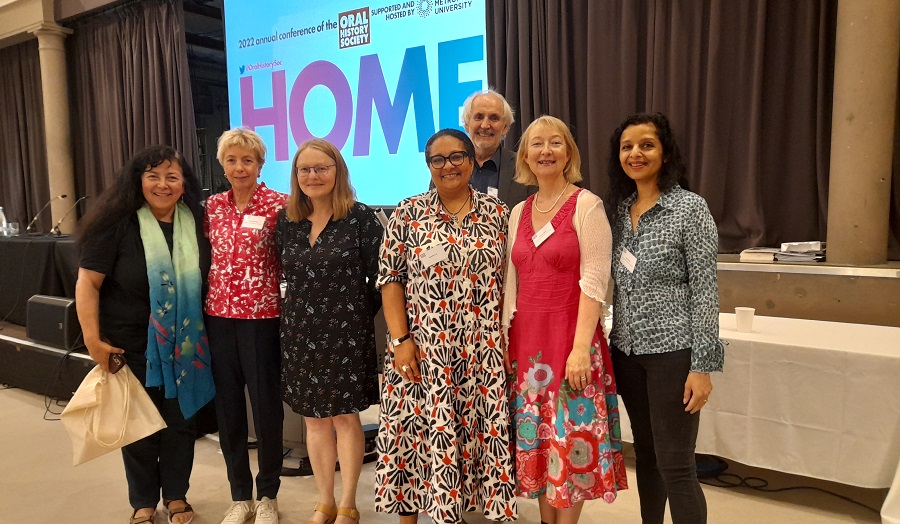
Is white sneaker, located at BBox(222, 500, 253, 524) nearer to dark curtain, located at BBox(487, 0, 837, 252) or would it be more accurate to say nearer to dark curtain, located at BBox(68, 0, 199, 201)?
dark curtain, located at BBox(487, 0, 837, 252)

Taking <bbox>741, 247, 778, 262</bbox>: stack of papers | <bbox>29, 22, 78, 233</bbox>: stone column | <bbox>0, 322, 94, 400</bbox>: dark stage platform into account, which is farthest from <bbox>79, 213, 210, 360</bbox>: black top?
<bbox>29, 22, 78, 233</bbox>: stone column

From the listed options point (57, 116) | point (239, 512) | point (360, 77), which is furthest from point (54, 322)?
point (57, 116)

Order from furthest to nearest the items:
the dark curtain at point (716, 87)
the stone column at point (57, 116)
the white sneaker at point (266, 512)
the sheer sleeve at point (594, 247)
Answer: the stone column at point (57, 116) < the dark curtain at point (716, 87) < the white sneaker at point (266, 512) < the sheer sleeve at point (594, 247)

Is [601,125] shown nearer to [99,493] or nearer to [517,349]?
[517,349]

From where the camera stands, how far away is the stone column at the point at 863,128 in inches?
104

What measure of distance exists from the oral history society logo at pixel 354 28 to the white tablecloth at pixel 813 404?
10.8 ft

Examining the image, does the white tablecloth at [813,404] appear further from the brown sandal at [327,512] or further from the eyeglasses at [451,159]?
the brown sandal at [327,512]

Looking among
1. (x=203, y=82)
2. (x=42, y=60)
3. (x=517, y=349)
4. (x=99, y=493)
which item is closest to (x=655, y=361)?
(x=517, y=349)

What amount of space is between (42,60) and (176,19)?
1.97 metres

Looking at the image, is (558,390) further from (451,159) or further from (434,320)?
(451,159)

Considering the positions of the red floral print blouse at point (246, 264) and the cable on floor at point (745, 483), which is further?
the cable on floor at point (745, 483)

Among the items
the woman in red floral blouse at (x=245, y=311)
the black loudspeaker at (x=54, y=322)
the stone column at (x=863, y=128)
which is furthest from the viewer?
the black loudspeaker at (x=54, y=322)

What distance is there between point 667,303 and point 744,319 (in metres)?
1.04

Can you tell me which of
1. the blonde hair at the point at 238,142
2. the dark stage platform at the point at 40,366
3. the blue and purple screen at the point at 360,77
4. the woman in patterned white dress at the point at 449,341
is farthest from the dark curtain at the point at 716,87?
the dark stage platform at the point at 40,366
